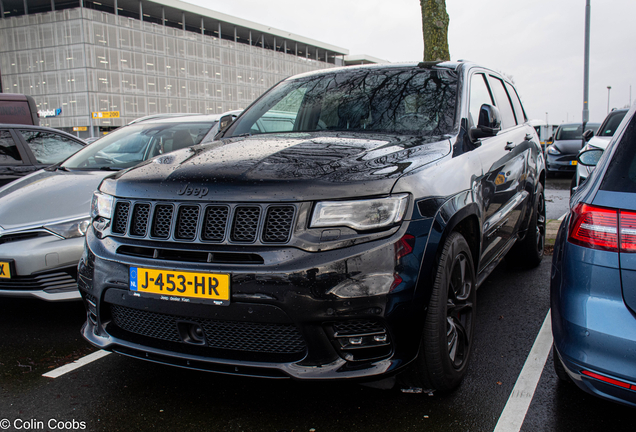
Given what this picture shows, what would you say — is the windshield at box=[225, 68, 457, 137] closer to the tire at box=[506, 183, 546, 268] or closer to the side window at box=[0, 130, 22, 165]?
the tire at box=[506, 183, 546, 268]

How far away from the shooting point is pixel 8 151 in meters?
6.16

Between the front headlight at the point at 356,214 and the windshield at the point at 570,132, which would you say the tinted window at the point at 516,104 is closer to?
the front headlight at the point at 356,214

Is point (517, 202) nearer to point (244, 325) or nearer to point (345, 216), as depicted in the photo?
point (345, 216)

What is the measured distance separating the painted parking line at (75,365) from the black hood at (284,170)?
3.85 feet

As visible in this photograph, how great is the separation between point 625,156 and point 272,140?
5.98 feet

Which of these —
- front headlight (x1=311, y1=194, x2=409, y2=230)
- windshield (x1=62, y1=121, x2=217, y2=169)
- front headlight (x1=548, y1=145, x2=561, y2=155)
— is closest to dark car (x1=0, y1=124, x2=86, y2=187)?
windshield (x1=62, y1=121, x2=217, y2=169)

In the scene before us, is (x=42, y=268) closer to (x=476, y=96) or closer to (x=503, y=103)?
(x=476, y=96)

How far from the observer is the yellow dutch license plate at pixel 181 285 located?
213 centimetres

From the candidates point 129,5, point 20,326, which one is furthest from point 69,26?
point 20,326

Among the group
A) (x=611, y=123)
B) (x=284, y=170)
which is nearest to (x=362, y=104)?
(x=284, y=170)

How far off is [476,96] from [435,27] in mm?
5225

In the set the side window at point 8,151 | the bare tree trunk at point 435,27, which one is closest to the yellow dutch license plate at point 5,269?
the side window at point 8,151

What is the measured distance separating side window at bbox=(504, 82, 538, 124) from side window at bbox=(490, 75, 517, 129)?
0.61 ft

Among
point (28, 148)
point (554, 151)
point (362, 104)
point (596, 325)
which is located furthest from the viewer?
point (554, 151)
